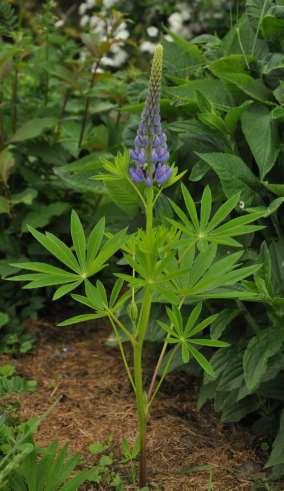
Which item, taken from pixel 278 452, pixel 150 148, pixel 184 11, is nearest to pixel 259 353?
pixel 278 452

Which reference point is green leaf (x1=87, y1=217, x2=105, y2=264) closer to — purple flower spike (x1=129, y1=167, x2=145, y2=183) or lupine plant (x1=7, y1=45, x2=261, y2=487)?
lupine plant (x1=7, y1=45, x2=261, y2=487)

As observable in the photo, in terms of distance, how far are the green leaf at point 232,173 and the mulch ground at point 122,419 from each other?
0.84m

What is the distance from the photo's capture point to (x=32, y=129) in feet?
10.8

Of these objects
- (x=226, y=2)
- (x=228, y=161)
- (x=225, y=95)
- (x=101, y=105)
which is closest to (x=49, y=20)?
(x=101, y=105)

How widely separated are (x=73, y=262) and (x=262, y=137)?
2.85ft

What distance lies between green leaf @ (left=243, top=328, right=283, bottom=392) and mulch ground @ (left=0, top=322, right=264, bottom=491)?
14.3 inches

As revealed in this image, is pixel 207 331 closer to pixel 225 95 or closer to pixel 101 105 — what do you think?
pixel 225 95

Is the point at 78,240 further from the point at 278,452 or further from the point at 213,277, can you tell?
the point at 278,452

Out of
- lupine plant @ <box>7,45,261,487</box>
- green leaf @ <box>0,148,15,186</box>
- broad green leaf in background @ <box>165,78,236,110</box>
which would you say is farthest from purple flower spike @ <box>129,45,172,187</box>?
green leaf @ <box>0,148,15,186</box>

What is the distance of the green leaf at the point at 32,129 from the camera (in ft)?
10.7

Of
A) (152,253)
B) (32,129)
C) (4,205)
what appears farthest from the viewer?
(32,129)

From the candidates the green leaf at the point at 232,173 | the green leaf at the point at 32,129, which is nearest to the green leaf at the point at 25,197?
the green leaf at the point at 32,129

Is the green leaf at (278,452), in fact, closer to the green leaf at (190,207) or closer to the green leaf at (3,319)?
the green leaf at (190,207)

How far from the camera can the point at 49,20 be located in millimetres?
3631
